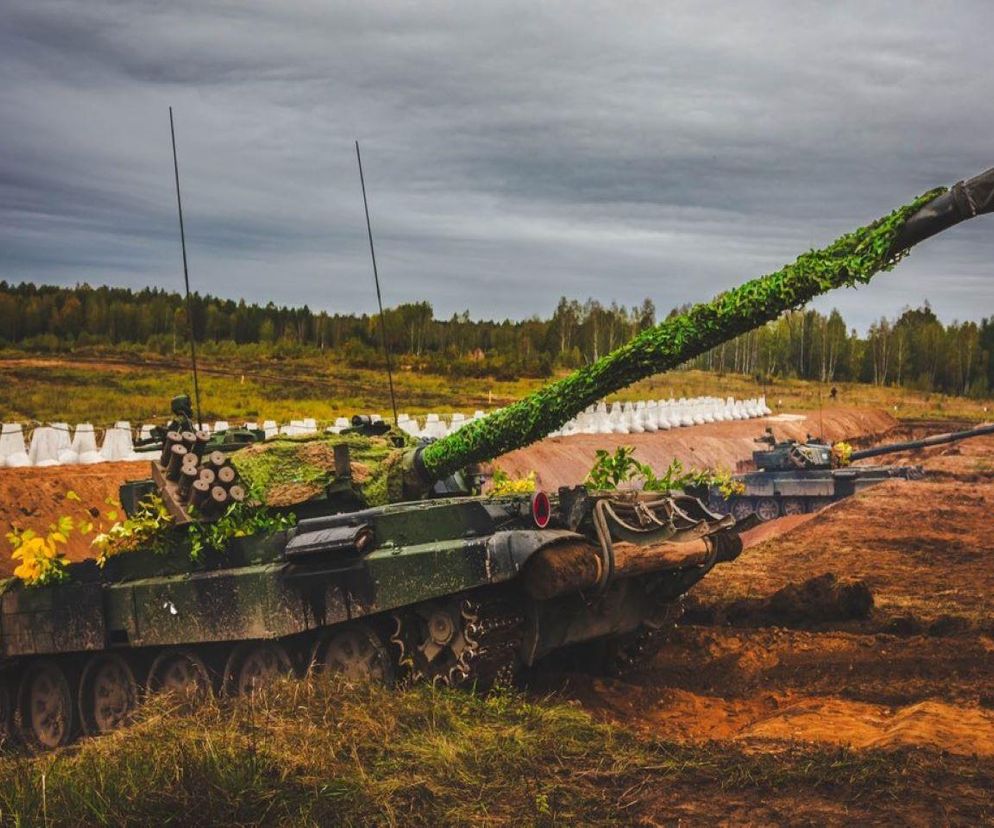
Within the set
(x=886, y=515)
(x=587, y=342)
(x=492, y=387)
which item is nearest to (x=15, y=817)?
(x=886, y=515)

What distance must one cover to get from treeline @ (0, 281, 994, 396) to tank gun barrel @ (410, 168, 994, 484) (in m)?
39.5

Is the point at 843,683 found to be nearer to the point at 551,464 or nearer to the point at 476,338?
the point at 551,464

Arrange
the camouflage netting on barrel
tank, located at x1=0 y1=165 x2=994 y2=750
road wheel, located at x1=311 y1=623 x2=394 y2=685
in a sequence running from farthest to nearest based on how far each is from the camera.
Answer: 1. the camouflage netting on barrel
2. road wheel, located at x1=311 y1=623 x2=394 y2=685
3. tank, located at x1=0 y1=165 x2=994 y2=750

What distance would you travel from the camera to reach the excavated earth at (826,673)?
6.96m

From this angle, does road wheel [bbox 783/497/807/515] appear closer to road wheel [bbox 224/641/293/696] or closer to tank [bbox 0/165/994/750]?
tank [bbox 0/165/994/750]

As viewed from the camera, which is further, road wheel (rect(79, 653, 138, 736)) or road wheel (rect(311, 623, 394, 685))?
road wheel (rect(79, 653, 138, 736))

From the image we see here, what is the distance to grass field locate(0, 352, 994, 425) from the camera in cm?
3969

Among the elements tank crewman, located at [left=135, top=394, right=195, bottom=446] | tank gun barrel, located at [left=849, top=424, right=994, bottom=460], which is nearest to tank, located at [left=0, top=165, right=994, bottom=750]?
tank crewman, located at [left=135, top=394, right=195, bottom=446]

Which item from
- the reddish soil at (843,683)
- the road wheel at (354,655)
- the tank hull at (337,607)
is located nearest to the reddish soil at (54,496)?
the tank hull at (337,607)

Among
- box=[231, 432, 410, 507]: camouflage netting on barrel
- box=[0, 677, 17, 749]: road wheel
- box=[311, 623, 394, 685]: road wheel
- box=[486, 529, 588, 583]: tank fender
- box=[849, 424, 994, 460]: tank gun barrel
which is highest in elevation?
box=[231, 432, 410, 507]: camouflage netting on barrel

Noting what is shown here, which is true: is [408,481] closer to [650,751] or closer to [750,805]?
[650,751]

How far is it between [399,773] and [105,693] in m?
5.26

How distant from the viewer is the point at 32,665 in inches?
479

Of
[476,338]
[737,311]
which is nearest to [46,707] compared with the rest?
[737,311]
